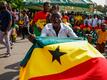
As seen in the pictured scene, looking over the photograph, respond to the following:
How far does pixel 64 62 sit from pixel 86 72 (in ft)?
1.39

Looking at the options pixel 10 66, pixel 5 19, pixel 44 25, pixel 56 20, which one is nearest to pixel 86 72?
pixel 56 20

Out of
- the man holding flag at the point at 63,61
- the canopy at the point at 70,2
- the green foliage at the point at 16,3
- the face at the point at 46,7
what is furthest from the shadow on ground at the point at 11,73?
the canopy at the point at 70,2

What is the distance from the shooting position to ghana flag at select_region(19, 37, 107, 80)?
6496mm

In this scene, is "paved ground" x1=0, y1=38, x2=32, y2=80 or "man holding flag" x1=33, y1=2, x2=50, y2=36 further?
"man holding flag" x1=33, y1=2, x2=50, y2=36

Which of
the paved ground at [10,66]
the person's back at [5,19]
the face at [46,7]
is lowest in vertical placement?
the paved ground at [10,66]

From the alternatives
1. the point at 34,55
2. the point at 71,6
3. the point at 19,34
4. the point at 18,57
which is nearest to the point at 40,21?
the point at 18,57

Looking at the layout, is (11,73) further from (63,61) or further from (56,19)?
(63,61)

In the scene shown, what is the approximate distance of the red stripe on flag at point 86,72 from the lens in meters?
6.39

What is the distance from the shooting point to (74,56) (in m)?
6.69

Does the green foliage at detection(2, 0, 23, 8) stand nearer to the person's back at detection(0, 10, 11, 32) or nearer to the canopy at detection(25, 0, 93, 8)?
the canopy at detection(25, 0, 93, 8)

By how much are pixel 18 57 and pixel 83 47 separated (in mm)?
7003

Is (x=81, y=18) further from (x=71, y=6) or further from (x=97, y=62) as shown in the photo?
(x=97, y=62)

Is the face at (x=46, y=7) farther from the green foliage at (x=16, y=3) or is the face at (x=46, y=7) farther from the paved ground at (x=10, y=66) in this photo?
the green foliage at (x=16, y=3)

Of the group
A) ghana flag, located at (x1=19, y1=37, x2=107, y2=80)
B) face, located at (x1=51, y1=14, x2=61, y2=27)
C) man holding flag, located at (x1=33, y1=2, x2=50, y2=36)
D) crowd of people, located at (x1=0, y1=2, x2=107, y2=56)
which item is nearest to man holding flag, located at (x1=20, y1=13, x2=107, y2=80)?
ghana flag, located at (x1=19, y1=37, x2=107, y2=80)
